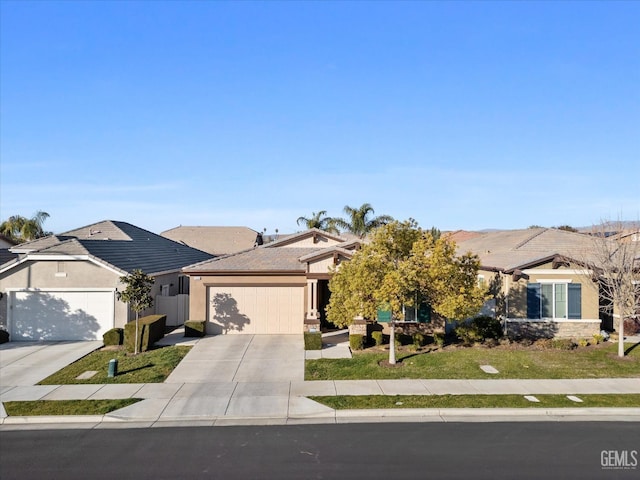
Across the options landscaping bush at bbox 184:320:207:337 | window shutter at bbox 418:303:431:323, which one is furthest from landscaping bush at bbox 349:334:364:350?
landscaping bush at bbox 184:320:207:337

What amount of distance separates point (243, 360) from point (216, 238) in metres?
44.8

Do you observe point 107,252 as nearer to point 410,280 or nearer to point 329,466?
point 410,280

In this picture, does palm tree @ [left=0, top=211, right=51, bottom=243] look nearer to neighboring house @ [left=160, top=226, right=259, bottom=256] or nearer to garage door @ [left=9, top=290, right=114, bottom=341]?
neighboring house @ [left=160, top=226, right=259, bottom=256]

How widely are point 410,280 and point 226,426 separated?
812cm

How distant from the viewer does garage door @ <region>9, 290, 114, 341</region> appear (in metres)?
22.3

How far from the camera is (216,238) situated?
6209 cm

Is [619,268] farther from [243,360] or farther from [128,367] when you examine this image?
[128,367]

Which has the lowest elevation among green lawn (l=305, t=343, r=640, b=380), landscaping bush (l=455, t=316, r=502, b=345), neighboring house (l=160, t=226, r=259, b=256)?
green lawn (l=305, t=343, r=640, b=380)

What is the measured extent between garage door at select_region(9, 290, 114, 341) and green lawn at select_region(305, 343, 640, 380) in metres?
10.5

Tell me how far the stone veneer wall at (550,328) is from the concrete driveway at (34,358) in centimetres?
1815

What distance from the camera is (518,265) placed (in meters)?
21.5

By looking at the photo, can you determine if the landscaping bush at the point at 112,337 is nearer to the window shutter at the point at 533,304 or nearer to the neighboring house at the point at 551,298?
the neighboring house at the point at 551,298

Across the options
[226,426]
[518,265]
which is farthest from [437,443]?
[518,265]

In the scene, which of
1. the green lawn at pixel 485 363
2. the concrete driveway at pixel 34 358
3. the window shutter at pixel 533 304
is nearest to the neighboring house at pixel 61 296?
the concrete driveway at pixel 34 358
